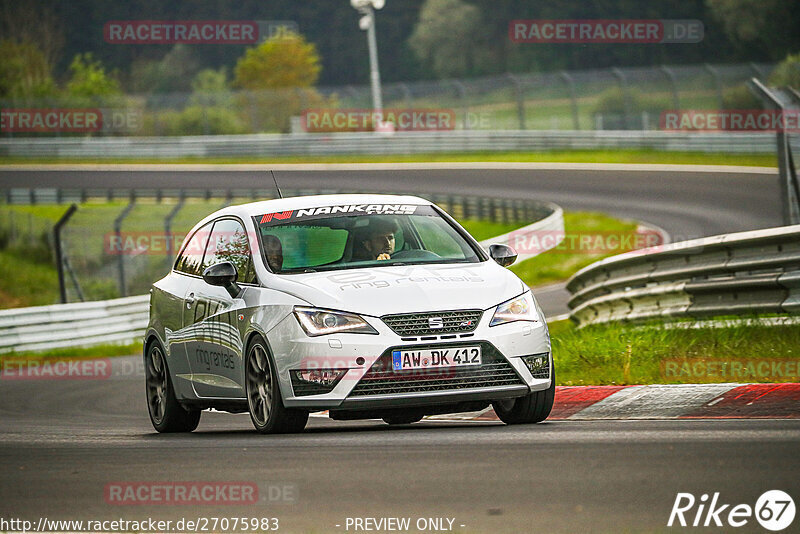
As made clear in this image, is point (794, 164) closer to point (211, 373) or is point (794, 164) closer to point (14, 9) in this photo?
point (211, 373)

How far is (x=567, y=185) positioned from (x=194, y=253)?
1127 inches

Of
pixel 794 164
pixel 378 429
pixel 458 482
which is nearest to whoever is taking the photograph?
pixel 458 482

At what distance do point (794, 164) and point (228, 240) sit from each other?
6804 millimetres

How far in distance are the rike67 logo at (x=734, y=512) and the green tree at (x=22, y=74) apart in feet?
207

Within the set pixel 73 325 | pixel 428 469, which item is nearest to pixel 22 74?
pixel 73 325

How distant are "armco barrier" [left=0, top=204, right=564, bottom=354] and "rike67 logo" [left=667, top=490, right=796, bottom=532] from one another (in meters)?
16.6

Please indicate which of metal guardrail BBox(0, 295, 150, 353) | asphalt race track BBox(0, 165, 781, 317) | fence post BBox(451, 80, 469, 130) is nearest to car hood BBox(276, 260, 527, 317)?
asphalt race track BBox(0, 165, 781, 317)

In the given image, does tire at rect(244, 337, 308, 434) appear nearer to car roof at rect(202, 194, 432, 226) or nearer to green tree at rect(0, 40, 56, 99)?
car roof at rect(202, 194, 432, 226)

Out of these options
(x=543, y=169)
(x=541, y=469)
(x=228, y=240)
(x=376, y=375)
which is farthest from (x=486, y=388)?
(x=543, y=169)

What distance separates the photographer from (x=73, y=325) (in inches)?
837

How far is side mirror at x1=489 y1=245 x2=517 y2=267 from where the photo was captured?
8938 mm

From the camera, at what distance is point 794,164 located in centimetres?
1359

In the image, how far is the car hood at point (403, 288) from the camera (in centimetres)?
790

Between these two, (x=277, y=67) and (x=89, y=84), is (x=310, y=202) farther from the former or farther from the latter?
(x=277, y=67)
